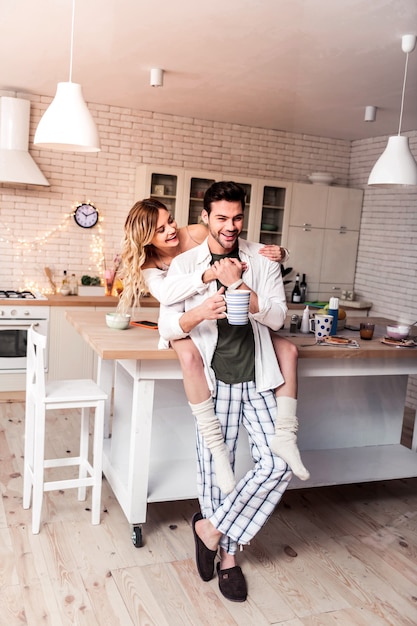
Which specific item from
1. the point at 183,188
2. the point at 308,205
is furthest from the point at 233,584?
the point at 183,188

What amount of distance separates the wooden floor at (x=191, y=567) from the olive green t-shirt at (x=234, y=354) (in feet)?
2.56

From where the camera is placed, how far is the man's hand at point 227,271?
7.17ft

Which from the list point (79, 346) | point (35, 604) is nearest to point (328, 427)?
point (35, 604)

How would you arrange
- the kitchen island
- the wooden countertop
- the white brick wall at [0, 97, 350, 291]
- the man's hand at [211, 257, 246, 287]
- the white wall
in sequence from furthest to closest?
1. the white brick wall at [0, 97, 350, 291]
2. the white wall
3. the kitchen island
4. the wooden countertop
5. the man's hand at [211, 257, 246, 287]

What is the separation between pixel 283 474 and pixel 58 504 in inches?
46.6

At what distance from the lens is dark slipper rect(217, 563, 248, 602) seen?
7.11 feet

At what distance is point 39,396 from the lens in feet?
8.15

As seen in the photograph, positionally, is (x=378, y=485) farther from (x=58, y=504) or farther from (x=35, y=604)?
(x=35, y=604)

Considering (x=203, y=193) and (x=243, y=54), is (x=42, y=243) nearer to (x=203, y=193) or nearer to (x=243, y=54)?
(x=203, y=193)

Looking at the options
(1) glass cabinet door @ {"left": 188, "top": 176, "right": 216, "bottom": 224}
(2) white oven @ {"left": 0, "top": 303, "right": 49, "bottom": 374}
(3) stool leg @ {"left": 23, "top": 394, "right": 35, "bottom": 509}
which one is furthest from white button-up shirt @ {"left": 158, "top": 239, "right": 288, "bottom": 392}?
(2) white oven @ {"left": 0, "top": 303, "right": 49, "bottom": 374}

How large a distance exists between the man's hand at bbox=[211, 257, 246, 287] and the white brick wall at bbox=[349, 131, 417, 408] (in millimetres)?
709

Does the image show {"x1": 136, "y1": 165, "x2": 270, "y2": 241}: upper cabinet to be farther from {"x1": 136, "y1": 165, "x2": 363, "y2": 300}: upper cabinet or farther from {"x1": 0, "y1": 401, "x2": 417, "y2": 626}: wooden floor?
{"x1": 0, "y1": 401, "x2": 417, "y2": 626}: wooden floor

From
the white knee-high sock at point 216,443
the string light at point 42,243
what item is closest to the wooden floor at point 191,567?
Result: the white knee-high sock at point 216,443

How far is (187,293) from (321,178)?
1017mm
